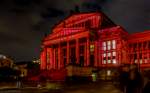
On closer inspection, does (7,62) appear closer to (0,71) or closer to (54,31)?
(54,31)

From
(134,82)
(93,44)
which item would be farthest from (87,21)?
(134,82)

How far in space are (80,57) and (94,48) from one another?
537 centimetres

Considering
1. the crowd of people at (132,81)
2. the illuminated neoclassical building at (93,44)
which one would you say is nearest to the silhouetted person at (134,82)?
the crowd of people at (132,81)

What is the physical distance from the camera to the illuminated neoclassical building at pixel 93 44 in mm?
49562

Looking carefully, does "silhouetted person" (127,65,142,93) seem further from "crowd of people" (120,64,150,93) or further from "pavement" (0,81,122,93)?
"pavement" (0,81,122,93)

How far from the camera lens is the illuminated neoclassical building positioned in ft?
163

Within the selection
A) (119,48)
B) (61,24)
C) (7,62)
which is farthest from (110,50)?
(7,62)

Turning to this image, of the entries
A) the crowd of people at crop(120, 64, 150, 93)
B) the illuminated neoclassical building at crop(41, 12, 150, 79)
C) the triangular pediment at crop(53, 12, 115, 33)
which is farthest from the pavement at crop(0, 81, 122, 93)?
the triangular pediment at crop(53, 12, 115, 33)

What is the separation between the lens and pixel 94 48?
55.7 m

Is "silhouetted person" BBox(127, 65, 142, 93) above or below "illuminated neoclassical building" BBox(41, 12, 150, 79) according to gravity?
below

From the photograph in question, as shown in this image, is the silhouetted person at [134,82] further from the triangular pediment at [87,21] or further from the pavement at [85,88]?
the triangular pediment at [87,21]

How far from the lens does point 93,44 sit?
56.2m

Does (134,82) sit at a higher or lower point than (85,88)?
higher

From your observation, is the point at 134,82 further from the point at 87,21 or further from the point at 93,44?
the point at 87,21
